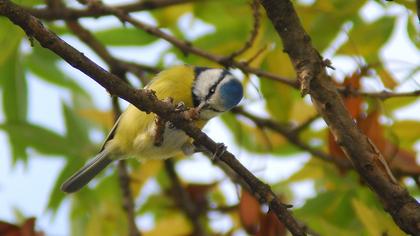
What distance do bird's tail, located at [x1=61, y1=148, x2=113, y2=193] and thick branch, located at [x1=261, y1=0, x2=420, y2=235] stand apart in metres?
1.02

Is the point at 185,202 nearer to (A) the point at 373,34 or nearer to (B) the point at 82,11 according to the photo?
(B) the point at 82,11

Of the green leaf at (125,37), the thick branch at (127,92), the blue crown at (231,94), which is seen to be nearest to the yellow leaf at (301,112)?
the blue crown at (231,94)

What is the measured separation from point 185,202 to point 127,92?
4.40ft

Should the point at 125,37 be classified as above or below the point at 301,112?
above

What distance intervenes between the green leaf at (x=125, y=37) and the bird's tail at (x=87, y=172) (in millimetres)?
463

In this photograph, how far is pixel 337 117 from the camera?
5.43 feet

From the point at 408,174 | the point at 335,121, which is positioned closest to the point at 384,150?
the point at 408,174

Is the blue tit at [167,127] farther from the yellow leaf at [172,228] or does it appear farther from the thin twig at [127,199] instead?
the yellow leaf at [172,228]

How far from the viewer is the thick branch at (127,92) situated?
1.26 metres

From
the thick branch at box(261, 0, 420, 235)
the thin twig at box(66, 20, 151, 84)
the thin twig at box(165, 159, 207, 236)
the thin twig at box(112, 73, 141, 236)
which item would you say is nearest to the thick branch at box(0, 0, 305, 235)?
the thick branch at box(261, 0, 420, 235)

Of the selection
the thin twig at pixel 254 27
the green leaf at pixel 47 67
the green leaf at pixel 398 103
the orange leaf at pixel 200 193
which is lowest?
the green leaf at pixel 398 103

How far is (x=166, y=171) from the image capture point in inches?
111

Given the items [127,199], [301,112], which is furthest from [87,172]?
[301,112]

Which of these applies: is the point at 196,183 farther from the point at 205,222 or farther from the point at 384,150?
the point at 384,150
